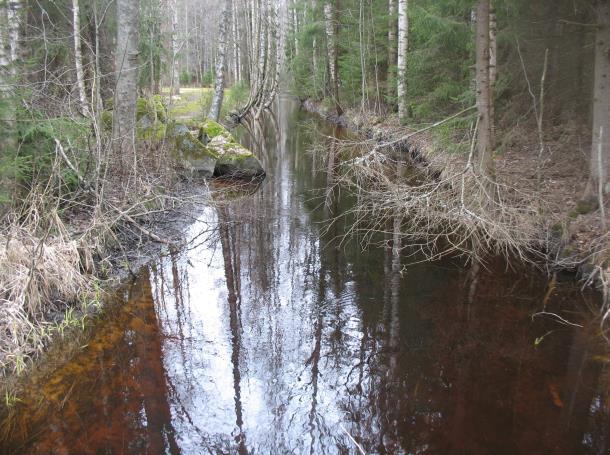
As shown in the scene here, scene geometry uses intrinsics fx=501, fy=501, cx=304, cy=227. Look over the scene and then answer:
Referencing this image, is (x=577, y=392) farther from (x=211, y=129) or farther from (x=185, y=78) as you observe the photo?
(x=185, y=78)

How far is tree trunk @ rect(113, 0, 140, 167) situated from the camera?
959 centimetres

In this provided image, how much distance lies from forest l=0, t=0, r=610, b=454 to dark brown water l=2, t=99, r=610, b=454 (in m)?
0.02

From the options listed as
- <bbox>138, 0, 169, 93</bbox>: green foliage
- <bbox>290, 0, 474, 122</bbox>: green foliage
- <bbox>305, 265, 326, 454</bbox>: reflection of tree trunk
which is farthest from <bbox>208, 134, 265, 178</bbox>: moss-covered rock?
<bbox>305, 265, 326, 454</bbox>: reflection of tree trunk

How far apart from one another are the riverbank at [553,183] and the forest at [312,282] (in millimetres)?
52

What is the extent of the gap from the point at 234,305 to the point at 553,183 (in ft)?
20.6

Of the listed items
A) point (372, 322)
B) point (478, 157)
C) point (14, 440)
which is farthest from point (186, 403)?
point (478, 157)

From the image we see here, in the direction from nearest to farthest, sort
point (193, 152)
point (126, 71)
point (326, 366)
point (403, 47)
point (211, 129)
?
point (326, 366), point (126, 71), point (193, 152), point (211, 129), point (403, 47)

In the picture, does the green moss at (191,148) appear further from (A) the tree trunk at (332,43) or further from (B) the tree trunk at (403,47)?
(A) the tree trunk at (332,43)

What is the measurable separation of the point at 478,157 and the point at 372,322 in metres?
3.95

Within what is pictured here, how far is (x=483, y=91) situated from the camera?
8297 millimetres

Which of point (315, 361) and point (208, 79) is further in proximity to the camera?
point (208, 79)

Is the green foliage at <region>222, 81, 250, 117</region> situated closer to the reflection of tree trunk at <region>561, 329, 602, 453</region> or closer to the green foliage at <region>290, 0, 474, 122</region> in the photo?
the green foliage at <region>290, 0, 474, 122</region>

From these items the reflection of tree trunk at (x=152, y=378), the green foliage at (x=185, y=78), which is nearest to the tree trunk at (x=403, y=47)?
the reflection of tree trunk at (x=152, y=378)

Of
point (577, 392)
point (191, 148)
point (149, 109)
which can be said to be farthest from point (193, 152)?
point (577, 392)
